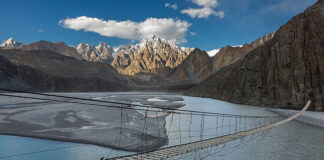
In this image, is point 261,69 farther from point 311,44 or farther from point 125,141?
point 125,141

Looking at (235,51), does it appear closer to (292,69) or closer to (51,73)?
(292,69)

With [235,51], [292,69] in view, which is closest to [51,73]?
[292,69]

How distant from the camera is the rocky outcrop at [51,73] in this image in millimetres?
98713

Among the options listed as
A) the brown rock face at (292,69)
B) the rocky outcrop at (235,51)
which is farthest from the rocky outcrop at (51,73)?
the brown rock face at (292,69)

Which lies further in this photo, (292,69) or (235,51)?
(235,51)

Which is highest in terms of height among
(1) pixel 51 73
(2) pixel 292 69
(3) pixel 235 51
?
(3) pixel 235 51

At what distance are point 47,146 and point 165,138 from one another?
8141 mm

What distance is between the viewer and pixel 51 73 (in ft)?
416

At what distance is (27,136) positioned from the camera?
14.7 meters

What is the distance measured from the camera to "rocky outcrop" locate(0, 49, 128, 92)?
98713 millimetres

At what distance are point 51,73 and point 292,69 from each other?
13280 centimetres

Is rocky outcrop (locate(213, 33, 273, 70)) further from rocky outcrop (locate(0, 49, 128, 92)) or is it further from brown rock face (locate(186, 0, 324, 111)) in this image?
brown rock face (locate(186, 0, 324, 111))

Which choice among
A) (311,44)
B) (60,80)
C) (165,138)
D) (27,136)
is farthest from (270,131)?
(60,80)

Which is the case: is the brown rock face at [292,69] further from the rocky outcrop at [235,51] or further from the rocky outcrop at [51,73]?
the rocky outcrop at [235,51]
